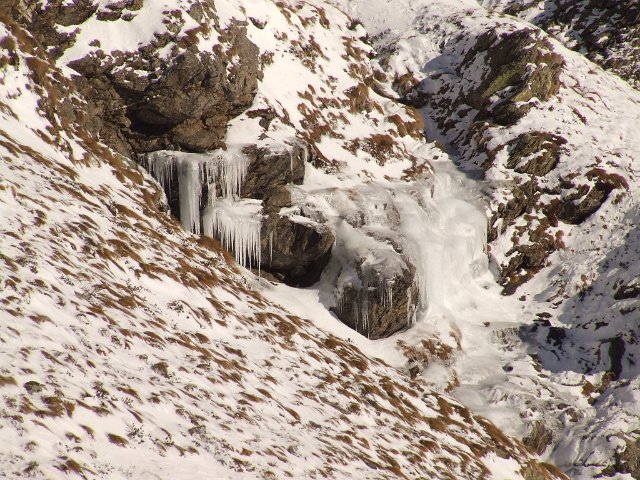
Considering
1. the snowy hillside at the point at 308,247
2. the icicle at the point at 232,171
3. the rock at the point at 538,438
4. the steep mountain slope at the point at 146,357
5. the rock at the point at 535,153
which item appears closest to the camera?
the steep mountain slope at the point at 146,357

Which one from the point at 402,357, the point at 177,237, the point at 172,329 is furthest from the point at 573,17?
the point at 172,329

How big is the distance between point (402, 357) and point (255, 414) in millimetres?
10424

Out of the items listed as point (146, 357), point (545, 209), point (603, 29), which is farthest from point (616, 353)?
point (603, 29)

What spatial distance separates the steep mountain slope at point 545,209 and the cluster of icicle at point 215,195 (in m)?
8.25

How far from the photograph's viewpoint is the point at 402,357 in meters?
18.7

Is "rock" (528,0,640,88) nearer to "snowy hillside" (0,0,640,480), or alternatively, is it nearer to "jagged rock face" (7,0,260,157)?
"snowy hillside" (0,0,640,480)

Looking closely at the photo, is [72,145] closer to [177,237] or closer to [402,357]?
[177,237]

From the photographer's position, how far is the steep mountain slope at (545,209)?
1767 centimetres

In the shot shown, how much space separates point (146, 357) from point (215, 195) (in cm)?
1028

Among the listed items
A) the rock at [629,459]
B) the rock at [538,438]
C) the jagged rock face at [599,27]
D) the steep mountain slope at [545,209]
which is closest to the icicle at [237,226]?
the steep mountain slope at [545,209]

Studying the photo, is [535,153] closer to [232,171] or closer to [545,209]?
[545,209]

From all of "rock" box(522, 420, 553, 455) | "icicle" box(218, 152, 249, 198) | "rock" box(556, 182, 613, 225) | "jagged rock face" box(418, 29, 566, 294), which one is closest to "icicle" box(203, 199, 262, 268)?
"icicle" box(218, 152, 249, 198)

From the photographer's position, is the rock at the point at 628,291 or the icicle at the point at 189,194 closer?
the icicle at the point at 189,194

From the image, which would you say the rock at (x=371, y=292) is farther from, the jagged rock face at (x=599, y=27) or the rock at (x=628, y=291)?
the jagged rock face at (x=599, y=27)
